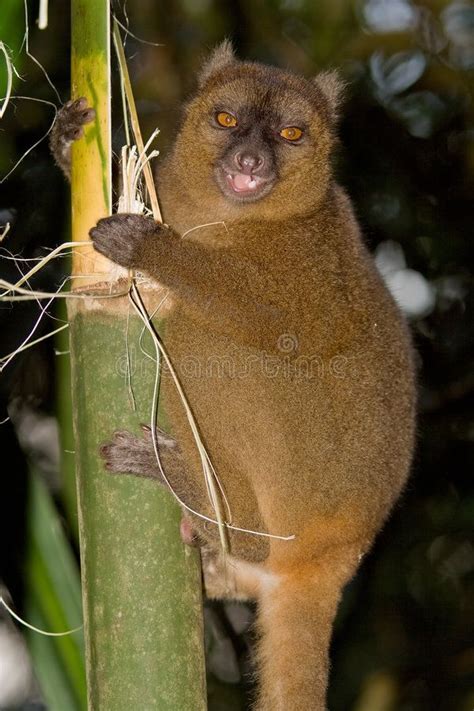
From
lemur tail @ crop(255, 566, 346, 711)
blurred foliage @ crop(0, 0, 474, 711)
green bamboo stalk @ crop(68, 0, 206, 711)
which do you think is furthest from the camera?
blurred foliage @ crop(0, 0, 474, 711)

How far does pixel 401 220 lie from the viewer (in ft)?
21.9

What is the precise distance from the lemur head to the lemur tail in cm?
174

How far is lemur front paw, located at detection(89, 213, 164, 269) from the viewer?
103 inches

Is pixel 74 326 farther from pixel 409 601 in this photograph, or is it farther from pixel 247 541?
pixel 409 601

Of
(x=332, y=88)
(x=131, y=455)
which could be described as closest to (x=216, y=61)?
(x=332, y=88)

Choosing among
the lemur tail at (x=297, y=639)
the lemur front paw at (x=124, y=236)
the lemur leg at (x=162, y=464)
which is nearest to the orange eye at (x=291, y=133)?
the lemur front paw at (x=124, y=236)

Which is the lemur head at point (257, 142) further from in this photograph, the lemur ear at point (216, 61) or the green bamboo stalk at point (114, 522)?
the green bamboo stalk at point (114, 522)

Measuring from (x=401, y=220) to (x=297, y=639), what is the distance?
3.93 meters

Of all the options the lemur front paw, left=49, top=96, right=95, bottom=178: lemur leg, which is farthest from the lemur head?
the lemur front paw

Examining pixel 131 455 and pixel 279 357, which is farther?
pixel 279 357

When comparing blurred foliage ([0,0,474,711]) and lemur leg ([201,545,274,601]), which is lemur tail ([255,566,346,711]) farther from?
blurred foliage ([0,0,474,711])

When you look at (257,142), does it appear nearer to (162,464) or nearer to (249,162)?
(249,162)

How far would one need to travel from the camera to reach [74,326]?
2598 millimetres

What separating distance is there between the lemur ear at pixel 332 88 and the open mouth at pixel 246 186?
0.71m
